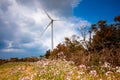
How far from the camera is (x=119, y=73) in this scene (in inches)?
388

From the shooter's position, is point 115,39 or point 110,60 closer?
point 110,60

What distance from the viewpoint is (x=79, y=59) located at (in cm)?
1429

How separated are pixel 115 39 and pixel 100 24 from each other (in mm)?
6653

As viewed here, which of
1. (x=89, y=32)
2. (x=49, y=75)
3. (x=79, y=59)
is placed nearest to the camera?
(x=49, y=75)

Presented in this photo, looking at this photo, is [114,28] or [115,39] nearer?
[115,39]

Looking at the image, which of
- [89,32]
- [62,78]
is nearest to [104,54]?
[62,78]

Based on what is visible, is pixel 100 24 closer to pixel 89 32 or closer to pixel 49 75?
pixel 89 32

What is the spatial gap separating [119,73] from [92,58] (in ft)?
11.4

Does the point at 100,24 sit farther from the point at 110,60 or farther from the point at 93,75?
→ the point at 93,75

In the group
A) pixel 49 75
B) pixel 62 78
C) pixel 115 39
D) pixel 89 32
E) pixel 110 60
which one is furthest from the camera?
pixel 89 32

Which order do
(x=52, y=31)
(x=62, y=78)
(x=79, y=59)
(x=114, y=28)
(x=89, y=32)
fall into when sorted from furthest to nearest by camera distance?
(x=89, y=32) < (x=114, y=28) < (x=52, y=31) < (x=79, y=59) < (x=62, y=78)

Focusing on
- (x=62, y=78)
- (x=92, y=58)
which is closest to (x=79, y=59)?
(x=92, y=58)

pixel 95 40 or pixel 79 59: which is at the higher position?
pixel 95 40

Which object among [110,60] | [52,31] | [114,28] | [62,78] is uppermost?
[114,28]
